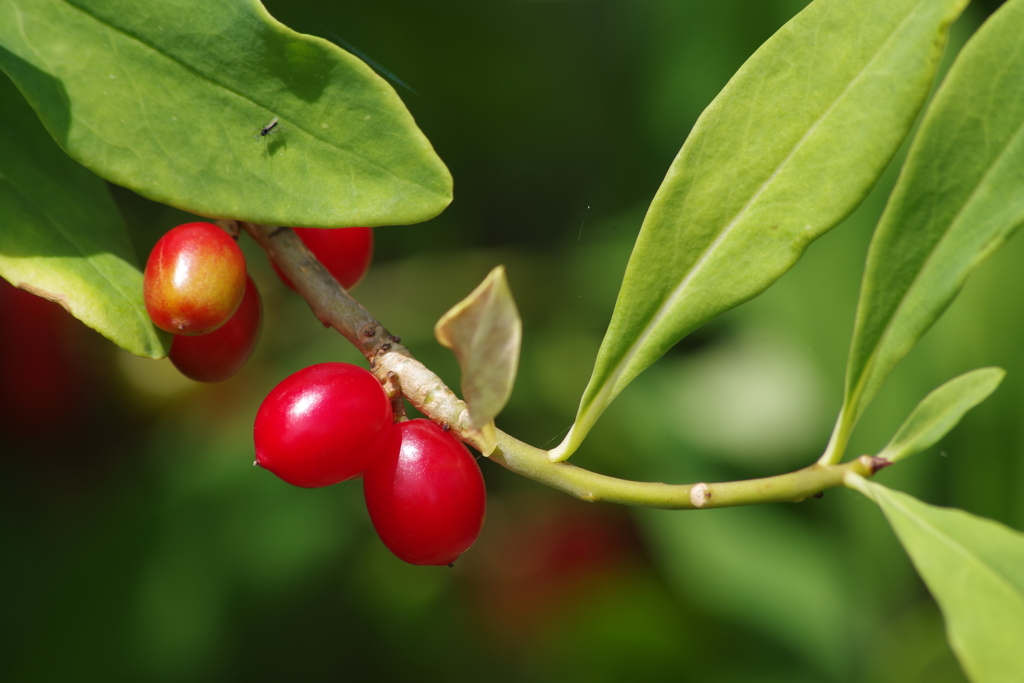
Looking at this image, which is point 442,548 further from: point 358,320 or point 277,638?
point 277,638

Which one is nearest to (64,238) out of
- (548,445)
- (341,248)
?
(341,248)

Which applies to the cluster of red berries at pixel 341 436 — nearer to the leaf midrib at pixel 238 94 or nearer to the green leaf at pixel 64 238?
the green leaf at pixel 64 238

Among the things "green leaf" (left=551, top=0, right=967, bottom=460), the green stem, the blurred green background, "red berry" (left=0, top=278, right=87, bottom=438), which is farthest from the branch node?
"red berry" (left=0, top=278, right=87, bottom=438)

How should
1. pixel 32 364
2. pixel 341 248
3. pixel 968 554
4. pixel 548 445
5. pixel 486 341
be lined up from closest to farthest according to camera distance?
pixel 486 341, pixel 968 554, pixel 341 248, pixel 32 364, pixel 548 445

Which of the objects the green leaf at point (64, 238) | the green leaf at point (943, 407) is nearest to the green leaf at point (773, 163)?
the green leaf at point (943, 407)

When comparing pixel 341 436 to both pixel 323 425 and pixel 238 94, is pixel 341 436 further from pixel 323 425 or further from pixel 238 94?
pixel 238 94

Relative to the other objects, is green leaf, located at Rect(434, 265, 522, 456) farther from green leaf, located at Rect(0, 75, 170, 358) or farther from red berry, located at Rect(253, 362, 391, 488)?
green leaf, located at Rect(0, 75, 170, 358)

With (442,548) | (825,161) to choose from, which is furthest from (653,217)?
(442,548)
